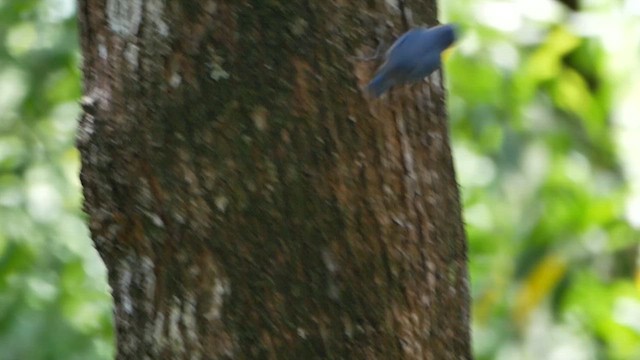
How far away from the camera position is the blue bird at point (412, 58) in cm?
134

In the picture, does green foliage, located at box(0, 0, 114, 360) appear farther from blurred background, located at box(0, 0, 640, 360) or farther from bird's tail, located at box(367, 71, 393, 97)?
bird's tail, located at box(367, 71, 393, 97)

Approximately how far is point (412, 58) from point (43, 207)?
188cm

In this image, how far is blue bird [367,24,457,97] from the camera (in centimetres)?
134

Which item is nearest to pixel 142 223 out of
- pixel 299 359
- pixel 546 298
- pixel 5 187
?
pixel 299 359

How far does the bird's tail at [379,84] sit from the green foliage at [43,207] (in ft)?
5.26

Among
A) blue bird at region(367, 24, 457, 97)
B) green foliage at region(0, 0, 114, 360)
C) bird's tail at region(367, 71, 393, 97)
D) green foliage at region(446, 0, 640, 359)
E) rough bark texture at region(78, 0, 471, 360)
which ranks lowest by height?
green foliage at region(0, 0, 114, 360)

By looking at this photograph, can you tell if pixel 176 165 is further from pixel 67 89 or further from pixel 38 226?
pixel 67 89

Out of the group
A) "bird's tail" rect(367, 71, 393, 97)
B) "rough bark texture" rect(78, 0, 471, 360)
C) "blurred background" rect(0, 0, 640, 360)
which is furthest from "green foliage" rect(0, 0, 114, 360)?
"bird's tail" rect(367, 71, 393, 97)

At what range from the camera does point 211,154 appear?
136 centimetres

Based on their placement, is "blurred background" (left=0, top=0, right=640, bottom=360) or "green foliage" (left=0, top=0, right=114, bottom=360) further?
"blurred background" (left=0, top=0, right=640, bottom=360)

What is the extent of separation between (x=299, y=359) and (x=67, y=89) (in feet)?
6.95

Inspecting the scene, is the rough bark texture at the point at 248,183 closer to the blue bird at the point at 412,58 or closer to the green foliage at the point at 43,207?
the blue bird at the point at 412,58

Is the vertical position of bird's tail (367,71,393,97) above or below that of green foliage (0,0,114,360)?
above

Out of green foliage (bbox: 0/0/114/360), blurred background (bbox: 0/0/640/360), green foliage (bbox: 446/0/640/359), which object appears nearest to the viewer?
green foliage (bbox: 0/0/114/360)
